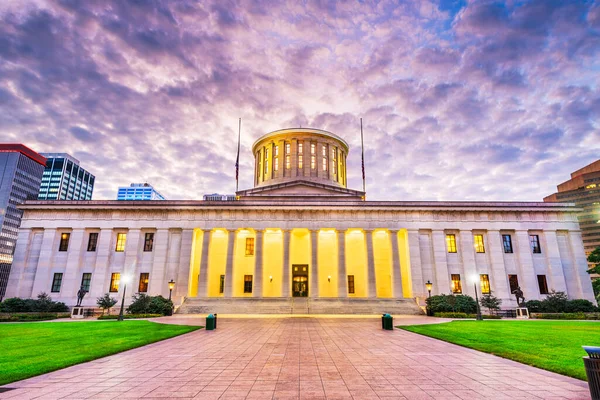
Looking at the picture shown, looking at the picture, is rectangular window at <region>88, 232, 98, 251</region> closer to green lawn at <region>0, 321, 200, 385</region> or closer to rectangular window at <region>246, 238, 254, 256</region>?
rectangular window at <region>246, 238, 254, 256</region>

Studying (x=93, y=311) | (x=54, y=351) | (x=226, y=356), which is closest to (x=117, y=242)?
(x=93, y=311)

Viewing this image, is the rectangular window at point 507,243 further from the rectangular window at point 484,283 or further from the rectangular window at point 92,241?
the rectangular window at point 92,241

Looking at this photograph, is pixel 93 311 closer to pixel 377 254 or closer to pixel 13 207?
pixel 377 254

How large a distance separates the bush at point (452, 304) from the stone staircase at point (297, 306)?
2265mm

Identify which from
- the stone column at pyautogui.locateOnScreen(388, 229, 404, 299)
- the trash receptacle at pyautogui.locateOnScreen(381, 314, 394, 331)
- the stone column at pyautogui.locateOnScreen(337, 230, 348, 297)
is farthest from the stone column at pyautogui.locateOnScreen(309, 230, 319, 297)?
the trash receptacle at pyautogui.locateOnScreen(381, 314, 394, 331)

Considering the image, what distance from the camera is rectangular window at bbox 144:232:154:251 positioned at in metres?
39.6

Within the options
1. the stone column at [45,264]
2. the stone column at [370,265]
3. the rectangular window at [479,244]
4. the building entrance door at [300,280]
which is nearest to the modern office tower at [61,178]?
the stone column at [45,264]

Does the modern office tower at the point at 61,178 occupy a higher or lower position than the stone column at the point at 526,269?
higher

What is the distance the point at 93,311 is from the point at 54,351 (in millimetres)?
25263

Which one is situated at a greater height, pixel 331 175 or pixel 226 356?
pixel 331 175

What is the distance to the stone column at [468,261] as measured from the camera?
37.9 m

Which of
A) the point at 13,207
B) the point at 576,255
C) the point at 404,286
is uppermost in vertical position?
the point at 13,207

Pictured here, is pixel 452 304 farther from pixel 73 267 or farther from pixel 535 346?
pixel 73 267

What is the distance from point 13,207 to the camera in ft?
391
